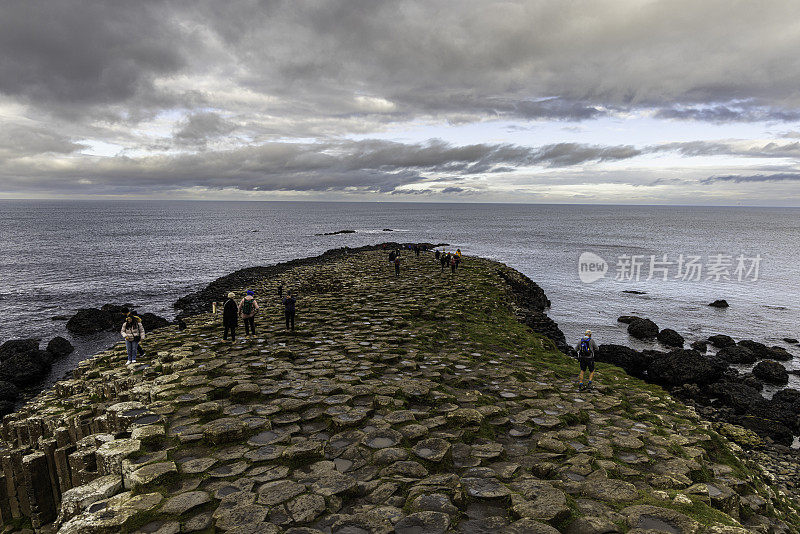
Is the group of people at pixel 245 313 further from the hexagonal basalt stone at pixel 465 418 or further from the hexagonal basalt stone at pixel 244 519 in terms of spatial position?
the hexagonal basalt stone at pixel 244 519

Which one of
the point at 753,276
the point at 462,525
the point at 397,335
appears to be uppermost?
the point at 462,525

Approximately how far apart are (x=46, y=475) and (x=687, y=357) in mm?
26252

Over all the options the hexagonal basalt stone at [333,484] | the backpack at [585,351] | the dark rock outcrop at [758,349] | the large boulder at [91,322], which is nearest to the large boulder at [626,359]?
the dark rock outcrop at [758,349]

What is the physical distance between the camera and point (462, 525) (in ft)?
16.9

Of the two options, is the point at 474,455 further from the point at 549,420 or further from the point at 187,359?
the point at 187,359

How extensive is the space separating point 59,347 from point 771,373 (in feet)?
134

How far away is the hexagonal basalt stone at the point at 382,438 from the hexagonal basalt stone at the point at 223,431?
2.26 m

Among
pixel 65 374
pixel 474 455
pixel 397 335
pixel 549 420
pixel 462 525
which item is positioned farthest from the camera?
pixel 65 374

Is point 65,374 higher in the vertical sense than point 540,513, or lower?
lower

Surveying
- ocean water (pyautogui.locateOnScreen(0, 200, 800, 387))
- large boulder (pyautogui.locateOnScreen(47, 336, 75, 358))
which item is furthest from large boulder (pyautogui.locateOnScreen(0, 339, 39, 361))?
ocean water (pyautogui.locateOnScreen(0, 200, 800, 387))

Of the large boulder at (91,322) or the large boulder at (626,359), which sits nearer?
the large boulder at (626,359)

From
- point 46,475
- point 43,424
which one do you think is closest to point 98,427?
point 46,475

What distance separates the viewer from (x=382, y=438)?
7.49m

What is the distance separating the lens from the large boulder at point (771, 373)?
21922 millimetres
